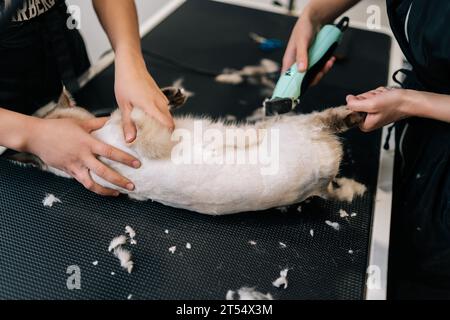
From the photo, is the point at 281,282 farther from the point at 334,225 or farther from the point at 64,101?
the point at 64,101

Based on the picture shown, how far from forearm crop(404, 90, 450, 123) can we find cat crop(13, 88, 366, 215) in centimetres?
9

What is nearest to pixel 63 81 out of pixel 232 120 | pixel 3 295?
pixel 232 120

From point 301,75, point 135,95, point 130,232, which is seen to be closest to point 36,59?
point 135,95

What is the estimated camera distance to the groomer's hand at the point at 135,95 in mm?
711

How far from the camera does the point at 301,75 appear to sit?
828 mm

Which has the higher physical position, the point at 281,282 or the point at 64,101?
the point at 64,101

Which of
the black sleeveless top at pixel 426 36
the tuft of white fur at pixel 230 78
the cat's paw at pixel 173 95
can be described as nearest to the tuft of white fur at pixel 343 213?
the black sleeveless top at pixel 426 36

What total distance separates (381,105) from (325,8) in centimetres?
36

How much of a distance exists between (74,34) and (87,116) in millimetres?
294

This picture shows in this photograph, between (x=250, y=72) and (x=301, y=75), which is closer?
(x=301, y=75)

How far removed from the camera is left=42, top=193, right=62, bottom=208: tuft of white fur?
0.75 meters

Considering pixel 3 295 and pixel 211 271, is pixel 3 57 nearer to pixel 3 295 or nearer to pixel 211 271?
pixel 3 295
